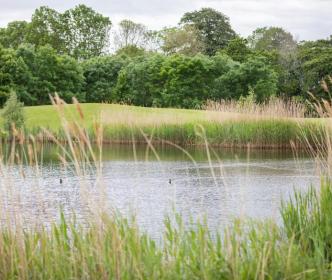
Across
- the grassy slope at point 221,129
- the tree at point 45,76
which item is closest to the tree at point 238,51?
the tree at point 45,76

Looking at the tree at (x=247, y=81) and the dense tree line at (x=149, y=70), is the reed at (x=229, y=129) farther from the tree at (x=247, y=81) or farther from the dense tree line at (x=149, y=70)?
the tree at (x=247, y=81)

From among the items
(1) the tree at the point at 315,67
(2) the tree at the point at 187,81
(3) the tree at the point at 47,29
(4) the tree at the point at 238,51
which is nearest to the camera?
(2) the tree at the point at 187,81

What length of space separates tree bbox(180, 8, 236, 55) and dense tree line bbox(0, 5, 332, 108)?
1.92 feet

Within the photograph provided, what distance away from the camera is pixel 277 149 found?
80.5 feet

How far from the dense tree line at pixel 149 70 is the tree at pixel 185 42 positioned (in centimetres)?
8

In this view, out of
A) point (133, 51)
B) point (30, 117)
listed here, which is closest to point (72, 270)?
point (30, 117)

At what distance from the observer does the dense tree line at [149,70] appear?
46625 millimetres

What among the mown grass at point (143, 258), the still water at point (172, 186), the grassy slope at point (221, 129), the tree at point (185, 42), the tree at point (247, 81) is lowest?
the still water at point (172, 186)

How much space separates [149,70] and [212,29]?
15.7m

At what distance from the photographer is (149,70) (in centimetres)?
4859

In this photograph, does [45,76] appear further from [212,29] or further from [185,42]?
[212,29]

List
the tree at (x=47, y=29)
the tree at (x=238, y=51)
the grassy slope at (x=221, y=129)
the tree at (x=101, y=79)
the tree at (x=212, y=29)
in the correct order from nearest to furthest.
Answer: the grassy slope at (x=221, y=129)
the tree at (x=101, y=79)
the tree at (x=238, y=51)
the tree at (x=47, y=29)
the tree at (x=212, y=29)

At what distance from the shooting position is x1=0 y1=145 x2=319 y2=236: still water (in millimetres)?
9422

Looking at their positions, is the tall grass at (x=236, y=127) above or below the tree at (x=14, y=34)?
below
